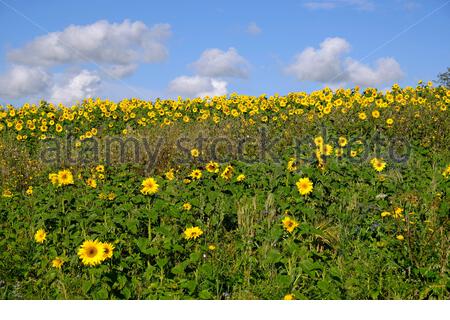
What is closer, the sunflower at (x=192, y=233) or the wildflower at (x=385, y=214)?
the sunflower at (x=192, y=233)

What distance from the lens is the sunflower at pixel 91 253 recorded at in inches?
126

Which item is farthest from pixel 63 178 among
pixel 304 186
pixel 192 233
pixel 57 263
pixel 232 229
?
pixel 304 186

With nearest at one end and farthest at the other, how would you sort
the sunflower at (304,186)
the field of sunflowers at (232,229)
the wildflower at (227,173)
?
the field of sunflowers at (232,229) < the sunflower at (304,186) < the wildflower at (227,173)

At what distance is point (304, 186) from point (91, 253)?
7.29 feet

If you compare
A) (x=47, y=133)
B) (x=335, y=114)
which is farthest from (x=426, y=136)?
(x=47, y=133)

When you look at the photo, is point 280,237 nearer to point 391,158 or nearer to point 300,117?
point 391,158

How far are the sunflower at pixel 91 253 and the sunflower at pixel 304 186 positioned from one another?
2115mm

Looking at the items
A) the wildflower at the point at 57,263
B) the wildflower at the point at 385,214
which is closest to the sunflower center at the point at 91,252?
the wildflower at the point at 57,263

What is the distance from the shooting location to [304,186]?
459cm

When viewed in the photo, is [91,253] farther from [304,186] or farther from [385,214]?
[385,214]

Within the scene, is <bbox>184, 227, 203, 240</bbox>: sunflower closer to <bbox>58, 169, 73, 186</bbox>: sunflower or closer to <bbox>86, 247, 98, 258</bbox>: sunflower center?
<bbox>86, 247, 98, 258</bbox>: sunflower center

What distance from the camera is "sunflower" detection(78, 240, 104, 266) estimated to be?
321cm

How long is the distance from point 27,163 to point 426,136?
766 cm

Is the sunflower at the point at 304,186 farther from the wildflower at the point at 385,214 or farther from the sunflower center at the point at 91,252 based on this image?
the sunflower center at the point at 91,252
